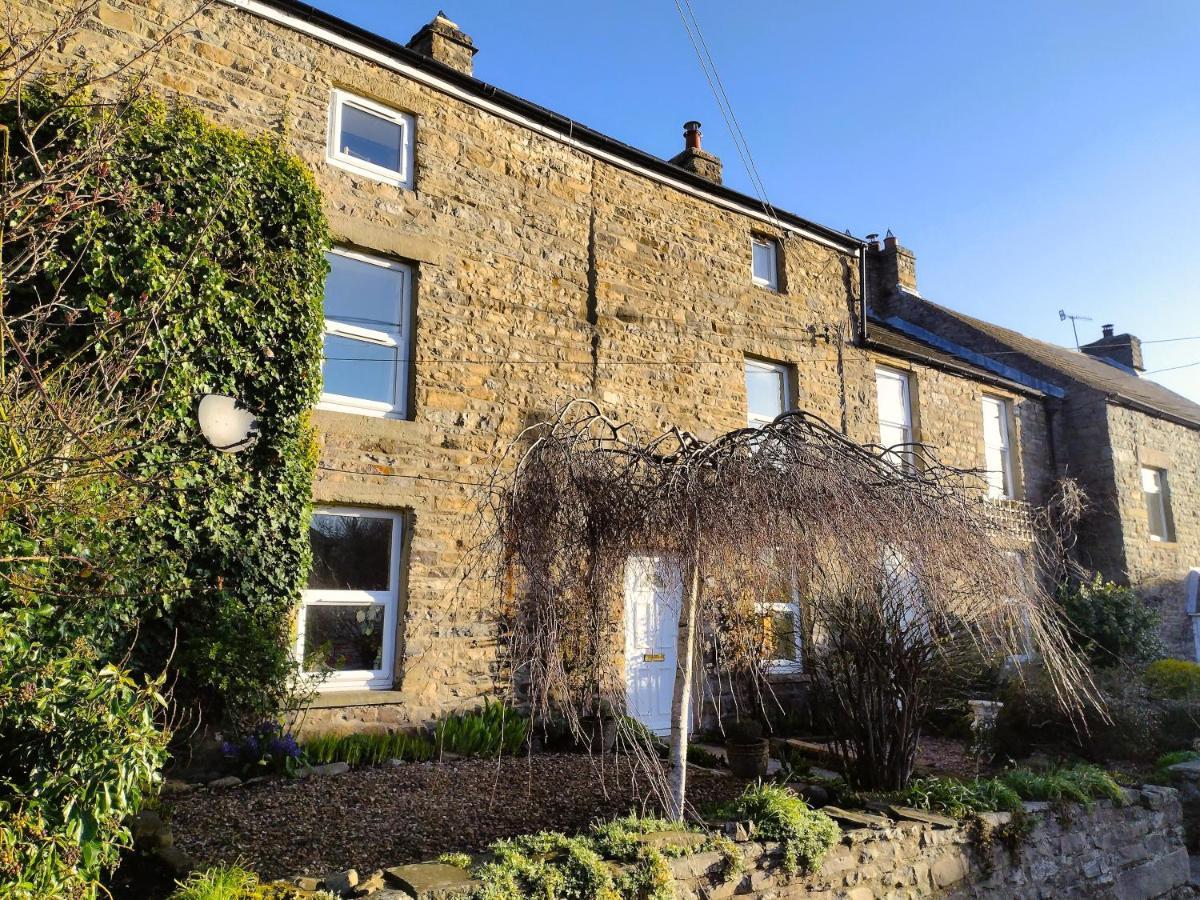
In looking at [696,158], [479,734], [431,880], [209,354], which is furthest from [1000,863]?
[696,158]

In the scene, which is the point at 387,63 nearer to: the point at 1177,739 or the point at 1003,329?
→ the point at 1177,739

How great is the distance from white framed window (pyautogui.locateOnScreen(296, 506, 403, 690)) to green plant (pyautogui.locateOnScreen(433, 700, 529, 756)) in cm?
79

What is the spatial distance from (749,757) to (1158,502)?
1527 cm

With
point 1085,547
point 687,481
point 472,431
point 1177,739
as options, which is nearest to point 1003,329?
point 1085,547

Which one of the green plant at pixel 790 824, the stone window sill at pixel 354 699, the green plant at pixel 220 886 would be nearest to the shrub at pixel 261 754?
the stone window sill at pixel 354 699

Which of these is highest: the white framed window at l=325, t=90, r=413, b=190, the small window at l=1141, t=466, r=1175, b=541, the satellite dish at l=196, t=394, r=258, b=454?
the white framed window at l=325, t=90, r=413, b=190

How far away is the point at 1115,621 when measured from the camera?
1384 centimetres

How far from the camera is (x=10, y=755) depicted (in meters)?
3.76

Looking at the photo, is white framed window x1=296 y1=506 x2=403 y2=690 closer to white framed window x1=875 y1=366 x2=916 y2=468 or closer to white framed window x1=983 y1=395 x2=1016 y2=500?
white framed window x1=875 y1=366 x2=916 y2=468

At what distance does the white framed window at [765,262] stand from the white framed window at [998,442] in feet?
18.9

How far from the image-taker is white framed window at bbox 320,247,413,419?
876cm

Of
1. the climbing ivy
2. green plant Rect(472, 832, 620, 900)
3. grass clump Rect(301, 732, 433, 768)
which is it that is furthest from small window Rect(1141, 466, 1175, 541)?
green plant Rect(472, 832, 620, 900)

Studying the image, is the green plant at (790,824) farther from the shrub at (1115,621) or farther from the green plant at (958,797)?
the shrub at (1115,621)

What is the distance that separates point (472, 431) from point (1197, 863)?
8485mm
